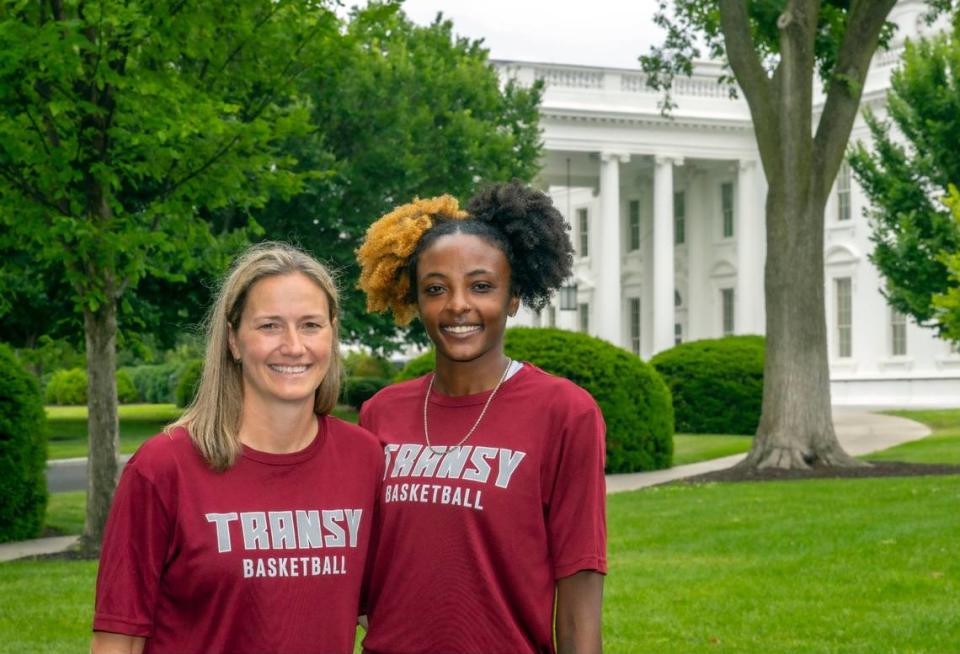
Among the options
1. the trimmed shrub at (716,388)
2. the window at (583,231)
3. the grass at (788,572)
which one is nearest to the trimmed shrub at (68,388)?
the window at (583,231)

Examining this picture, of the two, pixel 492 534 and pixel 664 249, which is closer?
pixel 492 534

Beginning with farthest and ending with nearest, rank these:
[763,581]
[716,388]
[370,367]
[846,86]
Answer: [370,367]
[716,388]
[846,86]
[763,581]

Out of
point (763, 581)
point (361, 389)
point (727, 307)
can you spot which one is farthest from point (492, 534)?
point (727, 307)

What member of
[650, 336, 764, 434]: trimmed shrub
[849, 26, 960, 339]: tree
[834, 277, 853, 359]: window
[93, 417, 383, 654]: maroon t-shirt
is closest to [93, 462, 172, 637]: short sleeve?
[93, 417, 383, 654]: maroon t-shirt

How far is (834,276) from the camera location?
4147 centimetres

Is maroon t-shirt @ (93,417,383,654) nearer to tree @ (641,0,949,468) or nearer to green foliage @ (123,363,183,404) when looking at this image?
tree @ (641,0,949,468)

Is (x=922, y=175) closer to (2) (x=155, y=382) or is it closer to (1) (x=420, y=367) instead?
(1) (x=420, y=367)

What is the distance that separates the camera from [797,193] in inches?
693

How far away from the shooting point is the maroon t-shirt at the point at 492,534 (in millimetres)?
3217

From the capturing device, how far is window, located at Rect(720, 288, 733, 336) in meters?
→ 47.8

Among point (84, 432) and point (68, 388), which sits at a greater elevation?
point (68, 388)

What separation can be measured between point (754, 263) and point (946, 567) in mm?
37203

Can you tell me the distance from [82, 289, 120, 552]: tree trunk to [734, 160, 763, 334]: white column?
35653 millimetres

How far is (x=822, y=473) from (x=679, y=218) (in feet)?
113
